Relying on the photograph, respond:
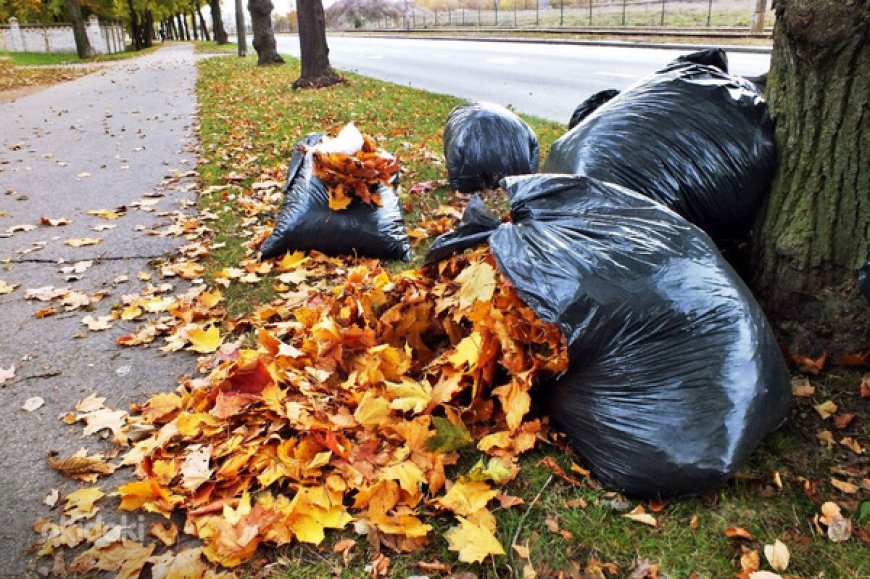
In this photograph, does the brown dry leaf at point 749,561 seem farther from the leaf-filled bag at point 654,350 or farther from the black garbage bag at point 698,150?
the black garbage bag at point 698,150

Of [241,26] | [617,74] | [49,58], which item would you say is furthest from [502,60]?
[49,58]

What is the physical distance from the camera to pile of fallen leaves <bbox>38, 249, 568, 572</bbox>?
1679 mm

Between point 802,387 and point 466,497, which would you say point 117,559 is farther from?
point 802,387

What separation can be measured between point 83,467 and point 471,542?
129 cm

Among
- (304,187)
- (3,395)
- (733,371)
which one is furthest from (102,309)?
(733,371)

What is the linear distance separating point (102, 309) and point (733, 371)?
2.87 metres

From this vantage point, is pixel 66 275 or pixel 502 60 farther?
pixel 502 60

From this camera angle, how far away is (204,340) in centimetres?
268

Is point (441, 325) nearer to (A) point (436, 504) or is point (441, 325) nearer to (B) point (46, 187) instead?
(A) point (436, 504)

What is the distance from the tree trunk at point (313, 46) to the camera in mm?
10898

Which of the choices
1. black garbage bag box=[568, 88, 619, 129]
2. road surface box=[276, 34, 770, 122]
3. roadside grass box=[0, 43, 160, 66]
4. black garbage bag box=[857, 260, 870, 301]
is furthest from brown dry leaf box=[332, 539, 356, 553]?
roadside grass box=[0, 43, 160, 66]

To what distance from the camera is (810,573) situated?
1483mm

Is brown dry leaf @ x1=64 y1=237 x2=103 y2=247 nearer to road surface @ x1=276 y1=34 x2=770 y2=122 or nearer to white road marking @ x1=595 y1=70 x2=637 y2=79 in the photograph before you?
road surface @ x1=276 y1=34 x2=770 y2=122

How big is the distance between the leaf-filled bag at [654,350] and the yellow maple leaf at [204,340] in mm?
1448
